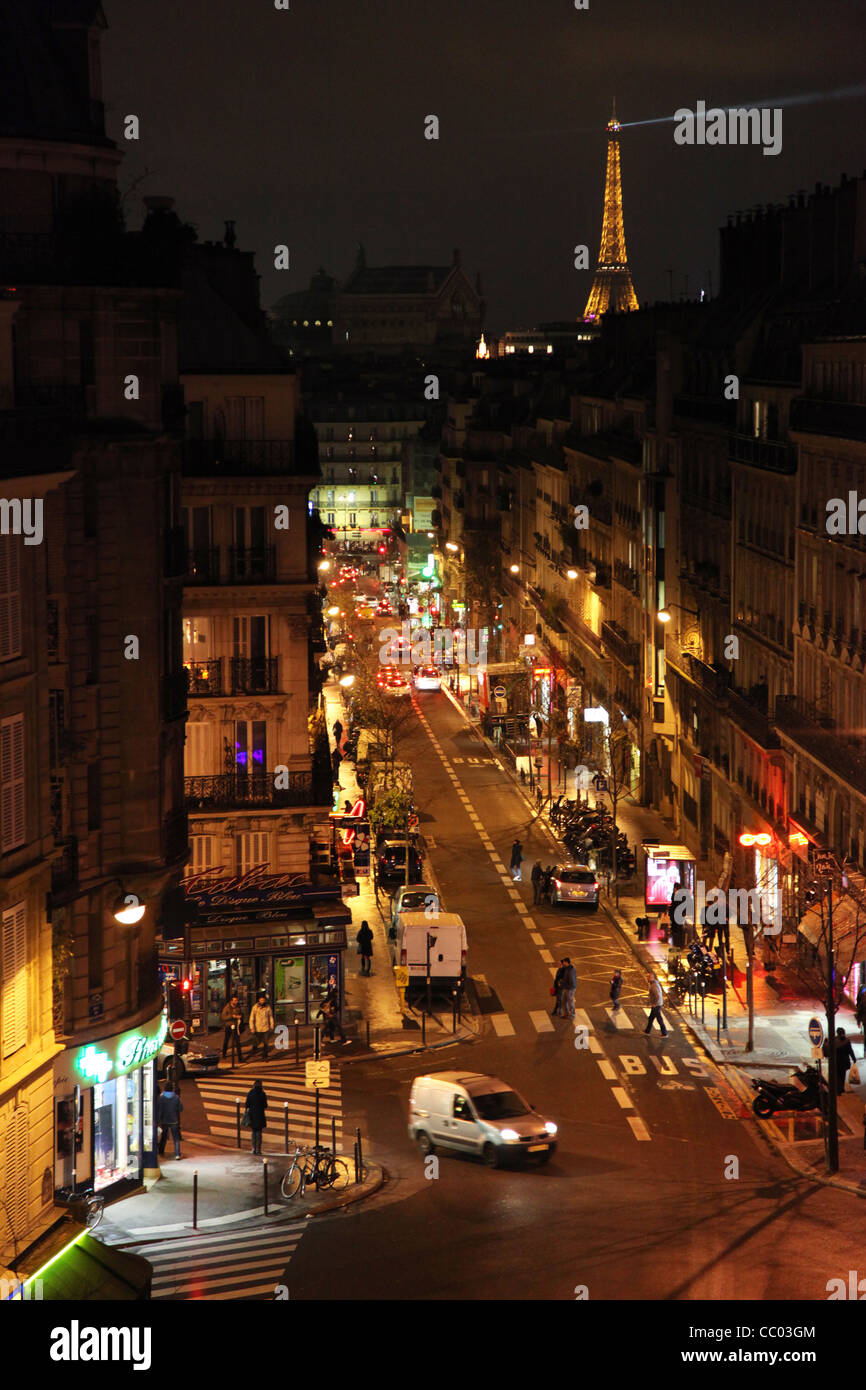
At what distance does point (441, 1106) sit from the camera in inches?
1330

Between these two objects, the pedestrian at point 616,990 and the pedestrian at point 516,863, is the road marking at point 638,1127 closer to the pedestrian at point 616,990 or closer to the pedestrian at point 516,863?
the pedestrian at point 616,990

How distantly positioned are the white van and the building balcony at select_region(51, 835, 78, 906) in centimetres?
1493

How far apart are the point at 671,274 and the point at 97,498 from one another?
195 ft

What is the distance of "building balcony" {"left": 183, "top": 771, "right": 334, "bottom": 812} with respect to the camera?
1800 inches

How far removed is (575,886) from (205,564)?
14.9 metres

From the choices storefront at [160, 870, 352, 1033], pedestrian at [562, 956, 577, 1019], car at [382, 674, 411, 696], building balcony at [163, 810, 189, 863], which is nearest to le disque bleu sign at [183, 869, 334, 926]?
storefront at [160, 870, 352, 1033]

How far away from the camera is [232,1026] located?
41.6m

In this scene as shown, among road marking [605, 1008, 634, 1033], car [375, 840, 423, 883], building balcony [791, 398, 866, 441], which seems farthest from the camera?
car [375, 840, 423, 883]

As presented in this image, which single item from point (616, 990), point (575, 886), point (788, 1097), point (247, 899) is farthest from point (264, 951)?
point (575, 886)

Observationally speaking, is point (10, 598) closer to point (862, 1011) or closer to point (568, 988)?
point (568, 988)

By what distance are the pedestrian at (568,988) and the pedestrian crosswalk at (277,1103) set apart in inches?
227

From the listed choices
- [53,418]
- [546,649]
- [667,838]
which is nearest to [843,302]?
[667,838]

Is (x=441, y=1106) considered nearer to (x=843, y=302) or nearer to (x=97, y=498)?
(x=97, y=498)

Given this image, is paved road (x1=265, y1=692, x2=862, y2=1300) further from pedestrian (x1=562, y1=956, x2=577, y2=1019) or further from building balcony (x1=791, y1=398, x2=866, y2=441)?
building balcony (x1=791, y1=398, x2=866, y2=441)
